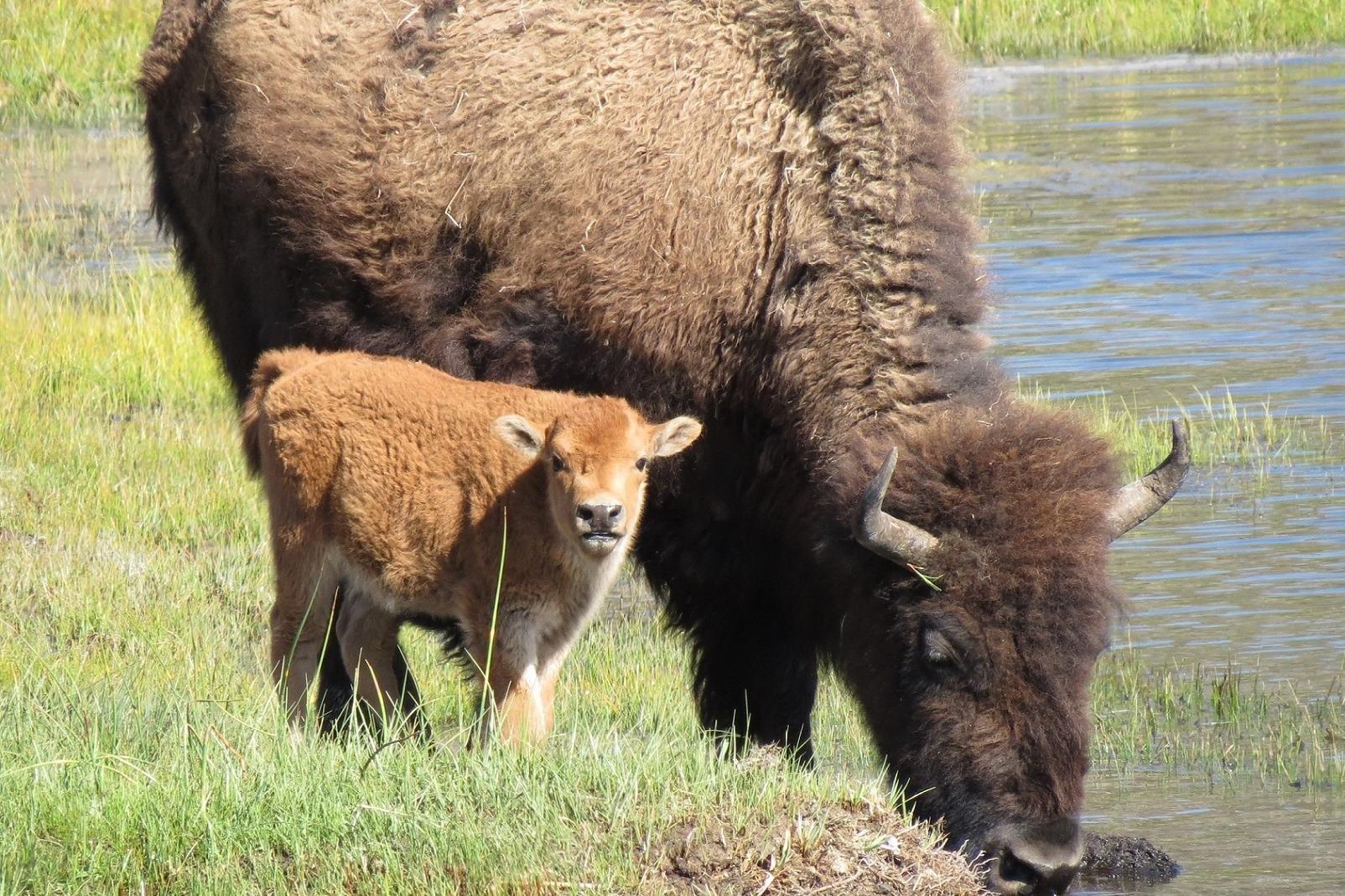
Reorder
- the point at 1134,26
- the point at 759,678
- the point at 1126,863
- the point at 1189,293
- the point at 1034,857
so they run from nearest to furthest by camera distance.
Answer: the point at 1034,857 → the point at 1126,863 → the point at 759,678 → the point at 1189,293 → the point at 1134,26

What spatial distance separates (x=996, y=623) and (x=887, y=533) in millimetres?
413

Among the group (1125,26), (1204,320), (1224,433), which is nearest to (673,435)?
(1224,433)

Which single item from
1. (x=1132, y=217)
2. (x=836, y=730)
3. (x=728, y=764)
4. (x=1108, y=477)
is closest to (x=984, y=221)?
(x=1132, y=217)

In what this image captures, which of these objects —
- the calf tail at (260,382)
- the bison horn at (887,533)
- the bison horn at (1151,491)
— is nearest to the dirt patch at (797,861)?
the bison horn at (887,533)

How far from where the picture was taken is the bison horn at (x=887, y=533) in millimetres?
5492

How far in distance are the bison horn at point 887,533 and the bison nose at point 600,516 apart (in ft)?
2.77

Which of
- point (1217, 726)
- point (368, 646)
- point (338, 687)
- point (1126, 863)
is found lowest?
point (1217, 726)

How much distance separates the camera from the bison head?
17.3 feet

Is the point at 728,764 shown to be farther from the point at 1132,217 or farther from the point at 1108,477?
the point at 1132,217

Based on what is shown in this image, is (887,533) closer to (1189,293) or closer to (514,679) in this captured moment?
(514,679)

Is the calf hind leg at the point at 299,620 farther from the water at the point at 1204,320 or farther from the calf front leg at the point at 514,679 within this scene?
the water at the point at 1204,320

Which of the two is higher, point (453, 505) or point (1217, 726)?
point (453, 505)

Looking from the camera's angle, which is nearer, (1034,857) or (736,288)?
(1034,857)

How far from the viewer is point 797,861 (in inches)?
185
